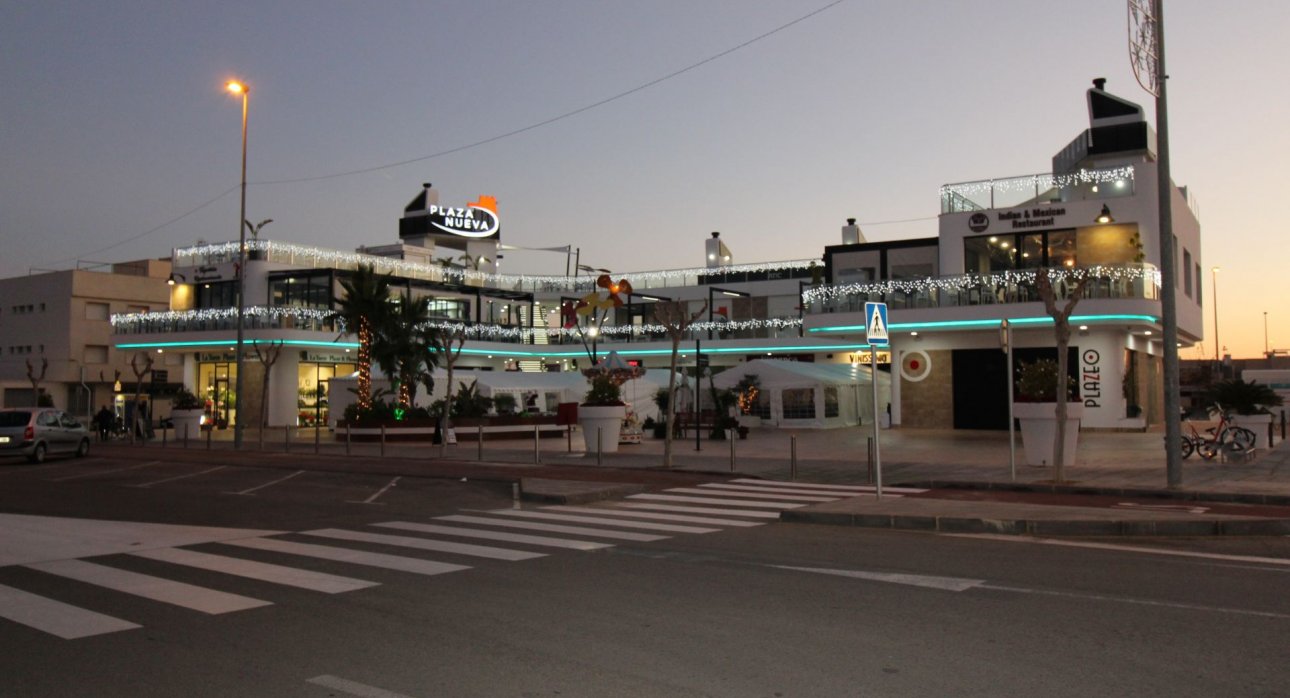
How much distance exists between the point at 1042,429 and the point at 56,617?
706 inches

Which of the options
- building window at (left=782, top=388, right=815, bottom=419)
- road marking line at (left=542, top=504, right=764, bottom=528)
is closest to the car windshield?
A: road marking line at (left=542, top=504, right=764, bottom=528)

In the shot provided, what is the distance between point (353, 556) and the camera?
397 inches

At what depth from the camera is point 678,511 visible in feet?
46.2

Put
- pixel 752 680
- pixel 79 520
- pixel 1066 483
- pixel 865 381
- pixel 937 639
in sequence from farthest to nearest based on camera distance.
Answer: pixel 865 381 → pixel 1066 483 → pixel 79 520 → pixel 937 639 → pixel 752 680

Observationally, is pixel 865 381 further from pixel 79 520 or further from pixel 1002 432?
pixel 79 520

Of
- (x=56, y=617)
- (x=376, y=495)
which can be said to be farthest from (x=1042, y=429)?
(x=56, y=617)

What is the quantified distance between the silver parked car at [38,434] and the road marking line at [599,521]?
1955 cm

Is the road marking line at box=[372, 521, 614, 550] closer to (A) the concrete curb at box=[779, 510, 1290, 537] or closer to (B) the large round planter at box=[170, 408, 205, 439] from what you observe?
(A) the concrete curb at box=[779, 510, 1290, 537]

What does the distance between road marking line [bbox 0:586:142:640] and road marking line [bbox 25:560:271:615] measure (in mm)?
564

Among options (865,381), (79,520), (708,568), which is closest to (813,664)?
(708,568)

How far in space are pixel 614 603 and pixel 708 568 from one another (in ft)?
5.94

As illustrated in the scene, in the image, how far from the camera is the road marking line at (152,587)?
25.2 ft

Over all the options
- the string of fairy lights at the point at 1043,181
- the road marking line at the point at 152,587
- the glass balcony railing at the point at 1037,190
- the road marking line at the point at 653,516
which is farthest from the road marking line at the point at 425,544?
the string of fairy lights at the point at 1043,181

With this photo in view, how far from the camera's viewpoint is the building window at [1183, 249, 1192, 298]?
124ft
